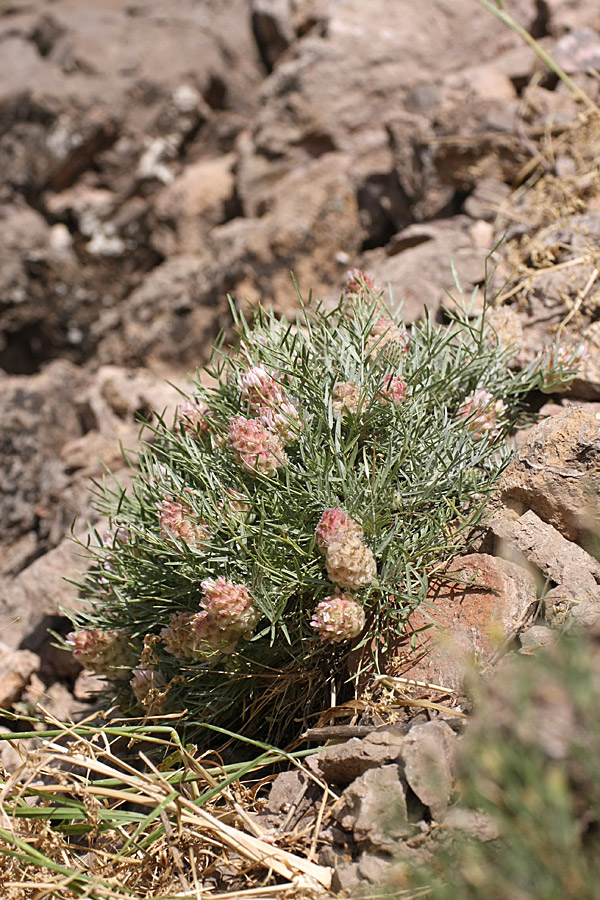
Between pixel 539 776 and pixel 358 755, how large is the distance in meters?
0.77

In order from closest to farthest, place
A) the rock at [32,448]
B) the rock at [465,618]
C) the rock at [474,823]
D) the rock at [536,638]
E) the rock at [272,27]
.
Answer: the rock at [474,823], the rock at [536,638], the rock at [465,618], the rock at [32,448], the rock at [272,27]

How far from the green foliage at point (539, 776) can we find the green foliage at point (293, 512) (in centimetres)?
74

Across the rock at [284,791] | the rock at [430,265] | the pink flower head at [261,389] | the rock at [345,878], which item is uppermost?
the pink flower head at [261,389]

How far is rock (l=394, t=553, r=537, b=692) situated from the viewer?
1808 mm

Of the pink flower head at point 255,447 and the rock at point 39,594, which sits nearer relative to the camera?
the pink flower head at point 255,447

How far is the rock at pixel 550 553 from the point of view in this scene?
1827 millimetres

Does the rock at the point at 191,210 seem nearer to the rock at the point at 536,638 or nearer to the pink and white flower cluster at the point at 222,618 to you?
the pink and white flower cluster at the point at 222,618

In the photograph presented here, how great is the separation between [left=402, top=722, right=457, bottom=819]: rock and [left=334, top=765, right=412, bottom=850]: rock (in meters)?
0.04

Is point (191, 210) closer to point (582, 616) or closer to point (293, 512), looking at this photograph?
point (293, 512)

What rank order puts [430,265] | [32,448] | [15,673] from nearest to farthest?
[15,673] → [430,265] → [32,448]

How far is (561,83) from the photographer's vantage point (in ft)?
11.9

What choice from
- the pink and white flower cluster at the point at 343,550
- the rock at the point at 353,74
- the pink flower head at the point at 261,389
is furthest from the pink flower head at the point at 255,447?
Result: the rock at the point at 353,74

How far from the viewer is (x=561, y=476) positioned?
1.95 metres

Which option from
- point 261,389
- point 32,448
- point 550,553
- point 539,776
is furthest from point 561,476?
point 32,448
